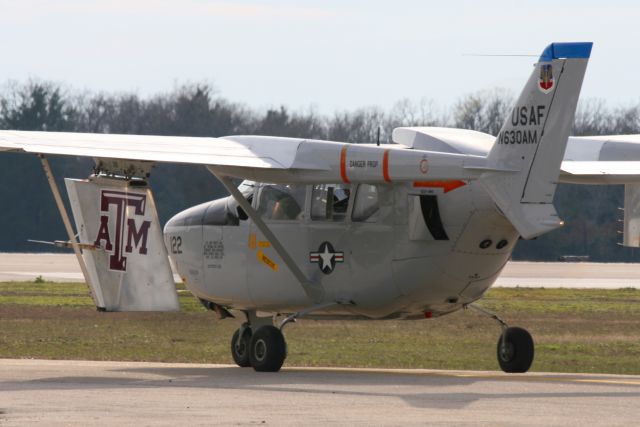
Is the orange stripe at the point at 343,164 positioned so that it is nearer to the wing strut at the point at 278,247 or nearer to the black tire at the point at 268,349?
the wing strut at the point at 278,247

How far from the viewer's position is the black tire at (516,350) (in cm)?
2147

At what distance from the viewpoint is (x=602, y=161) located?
2161 cm

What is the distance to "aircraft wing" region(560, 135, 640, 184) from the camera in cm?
2036

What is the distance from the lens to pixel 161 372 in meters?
21.7

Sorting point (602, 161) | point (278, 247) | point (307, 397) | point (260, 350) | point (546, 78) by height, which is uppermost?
point (546, 78)

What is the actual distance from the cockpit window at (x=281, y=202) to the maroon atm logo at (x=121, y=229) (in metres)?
1.84

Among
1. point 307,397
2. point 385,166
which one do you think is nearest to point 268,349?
point 385,166

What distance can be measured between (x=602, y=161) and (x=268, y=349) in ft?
17.4

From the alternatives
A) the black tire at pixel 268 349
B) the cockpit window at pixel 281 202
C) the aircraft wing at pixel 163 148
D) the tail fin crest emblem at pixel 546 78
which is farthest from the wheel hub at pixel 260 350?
the tail fin crest emblem at pixel 546 78

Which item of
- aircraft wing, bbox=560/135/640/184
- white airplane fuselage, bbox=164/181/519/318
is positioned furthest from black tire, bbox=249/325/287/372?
aircraft wing, bbox=560/135/640/184

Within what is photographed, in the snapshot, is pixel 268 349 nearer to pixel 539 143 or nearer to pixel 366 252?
pixel 366 252

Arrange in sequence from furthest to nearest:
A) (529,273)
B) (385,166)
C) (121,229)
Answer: (529,273)
(121,229)
(385,166)

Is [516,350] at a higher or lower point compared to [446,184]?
lower

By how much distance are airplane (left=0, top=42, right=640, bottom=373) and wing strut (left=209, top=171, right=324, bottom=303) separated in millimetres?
21
